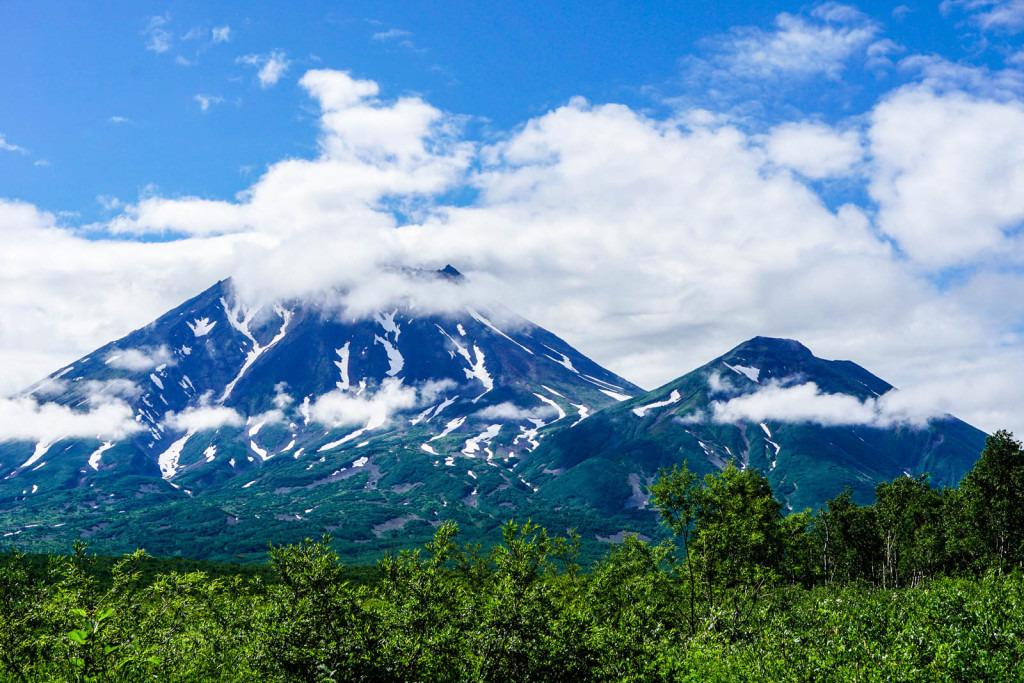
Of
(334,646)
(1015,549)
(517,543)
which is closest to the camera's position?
(334,646)

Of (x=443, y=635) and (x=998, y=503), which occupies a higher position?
(x=443, y=635)

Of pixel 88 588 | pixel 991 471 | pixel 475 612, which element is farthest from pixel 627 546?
pixel 991 471

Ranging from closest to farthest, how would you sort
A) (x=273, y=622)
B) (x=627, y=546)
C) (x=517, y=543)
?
1. (x=273, y=622)
2. (x=517, y=543)
3. (x=627, y=546)

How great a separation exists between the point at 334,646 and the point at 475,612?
4932mm

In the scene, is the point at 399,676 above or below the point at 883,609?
above

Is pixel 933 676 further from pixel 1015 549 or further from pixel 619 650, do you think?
pixel 1015 549

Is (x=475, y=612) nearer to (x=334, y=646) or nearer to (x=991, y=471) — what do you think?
(x=334, y=646)

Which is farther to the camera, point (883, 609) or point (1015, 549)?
point (1015, 549)

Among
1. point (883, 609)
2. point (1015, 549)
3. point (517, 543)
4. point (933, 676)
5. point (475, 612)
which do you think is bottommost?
point (1015, 549)

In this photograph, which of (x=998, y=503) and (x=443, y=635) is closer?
(x=443, y=635)

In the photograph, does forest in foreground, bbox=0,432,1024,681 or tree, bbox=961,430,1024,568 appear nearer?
forest in foreground, bbox=0,432,1024,681

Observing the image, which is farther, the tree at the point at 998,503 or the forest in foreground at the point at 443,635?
the tree at the point at 998,503

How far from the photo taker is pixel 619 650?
69.3 ft

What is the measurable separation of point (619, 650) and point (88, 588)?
20356 millimetres
